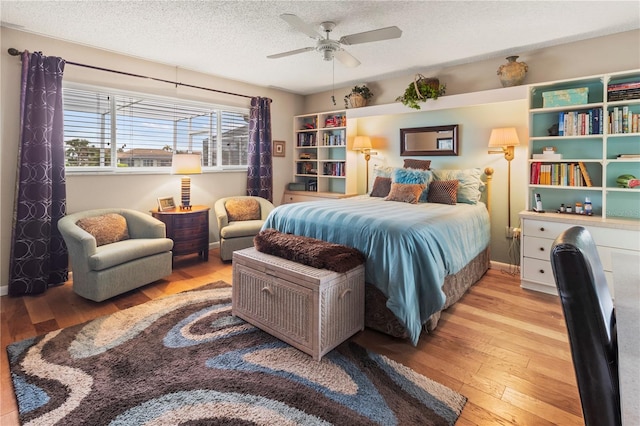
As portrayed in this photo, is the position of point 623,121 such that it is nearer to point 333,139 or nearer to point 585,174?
point 585,174

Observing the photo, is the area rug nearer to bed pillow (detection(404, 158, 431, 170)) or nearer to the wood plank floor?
the wood plank floor

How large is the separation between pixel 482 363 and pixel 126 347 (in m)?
2.33

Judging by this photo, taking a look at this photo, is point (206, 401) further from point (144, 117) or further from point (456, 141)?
point (456, 141)

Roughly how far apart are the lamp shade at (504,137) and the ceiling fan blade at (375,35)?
1.89 meters

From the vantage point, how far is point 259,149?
5238mm

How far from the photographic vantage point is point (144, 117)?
4199 millimetres

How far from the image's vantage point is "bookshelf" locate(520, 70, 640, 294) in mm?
2996

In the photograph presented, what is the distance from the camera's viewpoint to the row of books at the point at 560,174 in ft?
10.8

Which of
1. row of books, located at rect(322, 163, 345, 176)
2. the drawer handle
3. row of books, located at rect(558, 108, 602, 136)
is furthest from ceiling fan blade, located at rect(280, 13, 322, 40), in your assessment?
row of books, located at rect(322, 163, 345, 176)

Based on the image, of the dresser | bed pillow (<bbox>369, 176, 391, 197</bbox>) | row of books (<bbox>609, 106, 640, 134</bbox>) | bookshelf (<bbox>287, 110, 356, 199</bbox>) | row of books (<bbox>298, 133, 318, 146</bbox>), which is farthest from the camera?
row of books (<bbox>298, 133, 318, 146</bbox>)

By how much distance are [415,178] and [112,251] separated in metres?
3.24

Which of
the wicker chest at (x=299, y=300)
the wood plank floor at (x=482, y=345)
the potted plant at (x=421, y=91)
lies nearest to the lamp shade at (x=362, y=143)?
the potted plant at (x=421, y=91)

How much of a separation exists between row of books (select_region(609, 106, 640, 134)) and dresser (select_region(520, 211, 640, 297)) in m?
0.81

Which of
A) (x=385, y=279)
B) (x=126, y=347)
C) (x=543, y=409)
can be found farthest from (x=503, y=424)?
(x=126, y=347)
